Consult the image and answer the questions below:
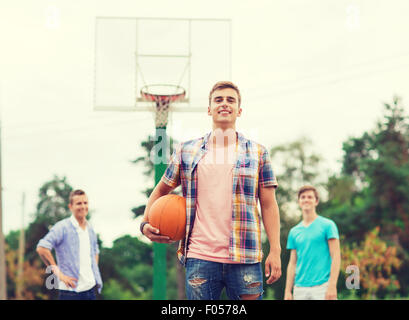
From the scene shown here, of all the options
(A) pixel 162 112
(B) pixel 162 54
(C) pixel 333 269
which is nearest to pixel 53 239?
(C) pixel 333 269

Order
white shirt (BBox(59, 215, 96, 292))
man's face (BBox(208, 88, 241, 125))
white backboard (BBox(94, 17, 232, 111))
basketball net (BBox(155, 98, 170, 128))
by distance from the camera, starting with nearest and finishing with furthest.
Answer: man's face (BBox(208, 88, 241, 125)) → white shirt (BBox(59, 215, 96, 292)) → basketball net (BBox(155, 98, 170, 128)) → white backboard (BBox(94, 17, 232, 111))

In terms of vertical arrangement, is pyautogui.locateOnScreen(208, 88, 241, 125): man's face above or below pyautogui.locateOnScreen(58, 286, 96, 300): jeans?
above

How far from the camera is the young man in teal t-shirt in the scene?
5699mm

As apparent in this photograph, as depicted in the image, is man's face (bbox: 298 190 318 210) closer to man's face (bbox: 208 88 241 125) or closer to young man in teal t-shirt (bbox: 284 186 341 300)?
young man in teal t-shirt (bbox: 284 186 341 300)

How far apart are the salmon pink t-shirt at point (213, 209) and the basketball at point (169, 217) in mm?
168

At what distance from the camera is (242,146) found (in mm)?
3414

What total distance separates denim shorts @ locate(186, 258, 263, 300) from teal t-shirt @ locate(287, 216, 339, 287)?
280 centimetres

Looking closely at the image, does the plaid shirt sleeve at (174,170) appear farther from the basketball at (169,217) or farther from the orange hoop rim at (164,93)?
the orange hoop rim at (164,93)

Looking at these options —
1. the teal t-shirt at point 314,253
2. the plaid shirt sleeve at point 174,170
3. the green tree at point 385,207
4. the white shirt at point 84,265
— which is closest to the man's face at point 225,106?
the plaid shirt sleeve at point 174,170

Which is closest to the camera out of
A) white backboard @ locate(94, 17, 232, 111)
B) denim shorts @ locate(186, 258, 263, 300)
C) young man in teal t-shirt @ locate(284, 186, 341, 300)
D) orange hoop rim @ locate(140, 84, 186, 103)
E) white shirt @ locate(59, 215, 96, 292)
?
denim shorts @ locate(186, 258, 263, 300)

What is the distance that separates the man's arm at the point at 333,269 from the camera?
5.58 meters

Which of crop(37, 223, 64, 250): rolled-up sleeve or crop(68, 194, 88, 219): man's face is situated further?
crop(68, 194, 88, 219): man's face

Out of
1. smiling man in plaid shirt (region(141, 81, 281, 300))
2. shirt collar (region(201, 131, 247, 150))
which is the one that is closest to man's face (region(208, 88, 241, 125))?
smiling man in plaid shirt (region(141, 81, 281, 300))
